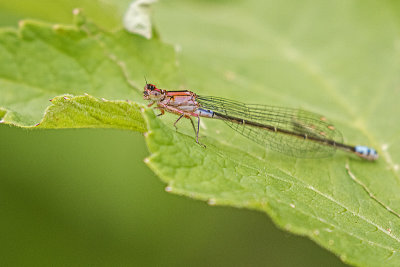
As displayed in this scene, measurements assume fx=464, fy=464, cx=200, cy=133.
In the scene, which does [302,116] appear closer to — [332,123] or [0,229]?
[332,123]

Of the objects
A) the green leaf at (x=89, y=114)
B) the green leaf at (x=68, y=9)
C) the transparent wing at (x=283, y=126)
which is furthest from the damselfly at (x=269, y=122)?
the green leaf at (x=68, y=9)

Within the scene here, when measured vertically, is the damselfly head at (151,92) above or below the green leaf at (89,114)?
above

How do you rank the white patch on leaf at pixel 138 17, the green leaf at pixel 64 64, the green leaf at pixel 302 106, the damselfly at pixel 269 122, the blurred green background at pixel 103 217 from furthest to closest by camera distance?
1. the blurred green background at pixel 103 217
2. the white patch on leaf at pixel 138 17
3. the damselfly at pixel 269 122
4. the green leaf at pixel 64 64
5. the green leaf at pixel 302 106

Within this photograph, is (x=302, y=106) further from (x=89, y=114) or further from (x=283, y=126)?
(x=89, y=114)

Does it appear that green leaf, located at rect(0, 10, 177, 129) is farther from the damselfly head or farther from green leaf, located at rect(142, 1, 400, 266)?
green leaf, located at rect(142, 1, 400, 266)

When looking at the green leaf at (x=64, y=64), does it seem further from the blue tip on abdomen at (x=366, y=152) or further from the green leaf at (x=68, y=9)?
the blue tip on abdomen at (x=366, y=152)

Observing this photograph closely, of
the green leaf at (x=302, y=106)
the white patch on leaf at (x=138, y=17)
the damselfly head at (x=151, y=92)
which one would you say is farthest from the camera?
the white patch on leaf at (x=138, y=17)

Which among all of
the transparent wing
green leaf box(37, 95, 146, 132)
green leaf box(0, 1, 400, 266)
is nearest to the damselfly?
the transparent wing
